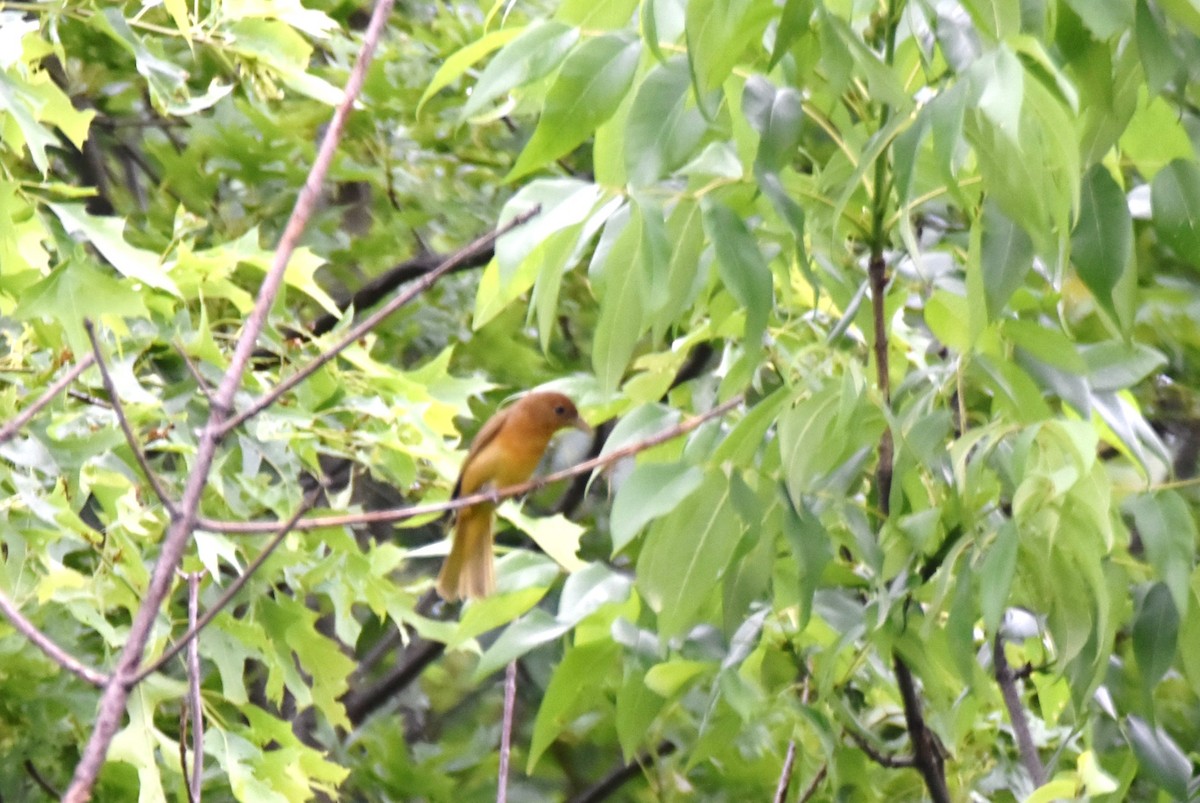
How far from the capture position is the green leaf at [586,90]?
184cm

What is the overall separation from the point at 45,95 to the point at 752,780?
2.90 meters

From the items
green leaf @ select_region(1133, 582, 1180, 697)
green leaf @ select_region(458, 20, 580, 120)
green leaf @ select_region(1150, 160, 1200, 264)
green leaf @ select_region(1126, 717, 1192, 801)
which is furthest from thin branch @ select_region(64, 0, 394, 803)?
green leaf @ select_region(1126, 717, 1192, 801)

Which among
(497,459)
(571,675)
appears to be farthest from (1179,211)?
(497,459)

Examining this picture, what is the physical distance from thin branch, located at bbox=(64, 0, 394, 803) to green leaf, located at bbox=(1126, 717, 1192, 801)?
1292 mm

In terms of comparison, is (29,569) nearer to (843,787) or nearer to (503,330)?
(843,787)

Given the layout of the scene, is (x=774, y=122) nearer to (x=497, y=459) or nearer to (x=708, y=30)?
(x=708, y=30)

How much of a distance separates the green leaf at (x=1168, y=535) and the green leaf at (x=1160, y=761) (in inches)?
12.6

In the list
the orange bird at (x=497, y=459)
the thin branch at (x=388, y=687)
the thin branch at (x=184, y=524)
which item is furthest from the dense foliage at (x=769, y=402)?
the thin branch at (x=388, y=687)

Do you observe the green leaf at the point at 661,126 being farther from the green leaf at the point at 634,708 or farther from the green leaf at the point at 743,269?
the green leaf at the point at 634,708

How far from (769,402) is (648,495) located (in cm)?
23

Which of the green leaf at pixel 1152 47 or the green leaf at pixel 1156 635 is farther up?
the green leaf at pixel 1152 47

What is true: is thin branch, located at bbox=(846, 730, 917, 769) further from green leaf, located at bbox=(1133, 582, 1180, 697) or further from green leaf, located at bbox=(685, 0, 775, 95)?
green leaf, located at bbox=(685, 0, 775, 95)

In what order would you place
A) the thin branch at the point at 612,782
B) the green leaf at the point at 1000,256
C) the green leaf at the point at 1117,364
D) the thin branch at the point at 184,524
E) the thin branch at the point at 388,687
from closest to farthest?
the thin branch at the point at 184,524 < the green leaf at the point at 1000,256 < the green leaf at the point at 1117,364 < the thin branch at the point at 612,782 < the thin branch at the point at 388,687

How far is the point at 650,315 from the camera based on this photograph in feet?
6.21
